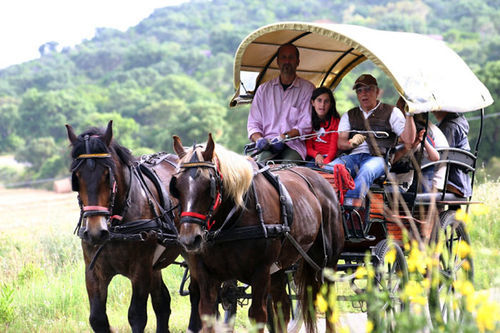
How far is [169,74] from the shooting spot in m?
98.9

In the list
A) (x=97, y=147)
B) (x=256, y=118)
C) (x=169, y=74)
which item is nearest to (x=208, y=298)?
(x=97, y=147)

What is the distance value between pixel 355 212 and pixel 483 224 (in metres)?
5.97

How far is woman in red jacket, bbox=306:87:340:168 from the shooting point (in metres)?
7.49

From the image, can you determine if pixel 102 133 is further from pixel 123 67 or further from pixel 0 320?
pixel 123 67

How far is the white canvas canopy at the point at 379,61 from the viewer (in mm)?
6578

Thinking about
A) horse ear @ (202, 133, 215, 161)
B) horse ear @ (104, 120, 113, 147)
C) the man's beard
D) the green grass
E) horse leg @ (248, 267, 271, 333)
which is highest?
the man's beard

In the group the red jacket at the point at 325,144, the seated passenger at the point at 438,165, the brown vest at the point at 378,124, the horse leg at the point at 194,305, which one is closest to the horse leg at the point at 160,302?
the horse leg at the point at 194,305

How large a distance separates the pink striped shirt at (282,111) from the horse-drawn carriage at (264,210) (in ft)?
1.94

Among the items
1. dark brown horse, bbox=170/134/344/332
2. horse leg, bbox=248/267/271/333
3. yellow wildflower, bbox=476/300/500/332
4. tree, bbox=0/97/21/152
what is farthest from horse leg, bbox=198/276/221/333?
tree, bbox=0/97/21/152

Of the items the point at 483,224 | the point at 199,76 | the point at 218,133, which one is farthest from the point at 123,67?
the point at 483,224

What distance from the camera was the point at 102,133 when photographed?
234 inches

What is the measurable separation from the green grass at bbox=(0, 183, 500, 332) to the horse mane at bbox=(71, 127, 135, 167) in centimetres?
178

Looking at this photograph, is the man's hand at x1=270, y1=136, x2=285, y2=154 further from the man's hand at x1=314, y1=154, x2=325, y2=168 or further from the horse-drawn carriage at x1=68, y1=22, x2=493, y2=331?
the horse-drawn carriage at x1=68, y1=22, x2=493, y2=331

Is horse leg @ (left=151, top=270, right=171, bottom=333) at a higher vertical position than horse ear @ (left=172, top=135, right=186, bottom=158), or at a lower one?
lower
